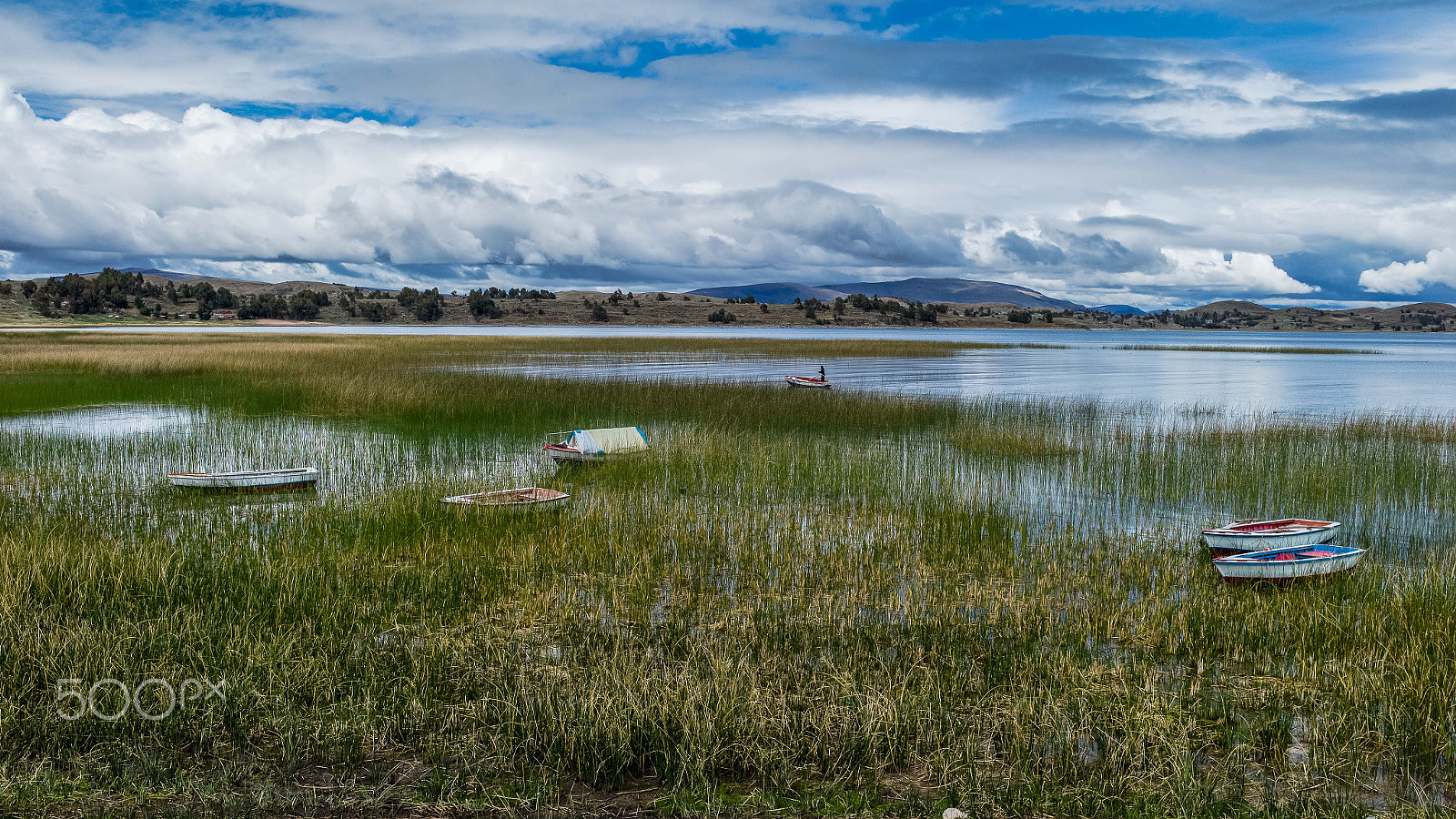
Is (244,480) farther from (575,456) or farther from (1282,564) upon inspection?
(1282,564)

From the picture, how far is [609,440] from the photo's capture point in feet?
61.8

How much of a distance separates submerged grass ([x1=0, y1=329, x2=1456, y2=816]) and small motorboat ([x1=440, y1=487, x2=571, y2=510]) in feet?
1.54

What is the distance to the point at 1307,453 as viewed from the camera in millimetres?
19797

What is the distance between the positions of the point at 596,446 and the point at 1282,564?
12.0 metres

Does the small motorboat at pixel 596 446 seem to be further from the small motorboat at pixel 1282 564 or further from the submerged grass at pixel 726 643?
the small motorboat at pixel 1282 564

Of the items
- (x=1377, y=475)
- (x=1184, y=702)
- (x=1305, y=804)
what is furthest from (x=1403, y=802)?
(x=1377, y=475)

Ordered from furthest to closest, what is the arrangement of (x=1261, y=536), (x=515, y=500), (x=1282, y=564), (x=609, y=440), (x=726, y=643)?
(x=609, y=440)
(x=515, y=500)
(x=1261, y=536)
(x=1282, y=564)
(x=726, y=643)

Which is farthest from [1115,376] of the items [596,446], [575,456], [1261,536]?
[1261,536]

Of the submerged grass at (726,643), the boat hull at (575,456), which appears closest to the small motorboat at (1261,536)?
the submerged grass at (726,643)

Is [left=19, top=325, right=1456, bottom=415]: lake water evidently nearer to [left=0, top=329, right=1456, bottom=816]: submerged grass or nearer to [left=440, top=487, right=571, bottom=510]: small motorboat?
[left=0, top=329, right=1456, bottom=816]: submerged grass

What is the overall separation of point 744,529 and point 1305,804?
8103 mm

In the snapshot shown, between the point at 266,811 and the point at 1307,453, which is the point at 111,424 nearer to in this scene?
the point at 266,811

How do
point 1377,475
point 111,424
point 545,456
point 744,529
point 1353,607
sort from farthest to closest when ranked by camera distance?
point 111,424, point 545,456, point 1377,475, point 744,529, point 1353,607

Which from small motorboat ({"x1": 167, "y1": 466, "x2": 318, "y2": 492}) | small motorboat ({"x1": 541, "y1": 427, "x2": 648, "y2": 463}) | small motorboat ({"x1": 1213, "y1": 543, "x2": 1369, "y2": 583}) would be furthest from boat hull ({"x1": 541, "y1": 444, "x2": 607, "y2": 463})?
small motorboat ({"x1": 1213, "y1": 543, "x2": 1369, "y2": 583})
